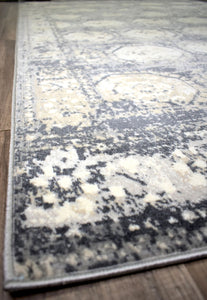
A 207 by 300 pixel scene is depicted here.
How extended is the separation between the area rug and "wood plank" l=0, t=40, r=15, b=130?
0.13ft

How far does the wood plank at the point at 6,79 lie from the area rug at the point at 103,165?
1.6 inches

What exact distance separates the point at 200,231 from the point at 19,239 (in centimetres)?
34

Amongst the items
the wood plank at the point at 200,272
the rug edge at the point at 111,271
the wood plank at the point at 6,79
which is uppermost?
the wood plank at the point at 6,79

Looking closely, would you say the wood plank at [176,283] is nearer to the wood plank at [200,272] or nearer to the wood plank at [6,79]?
the wood plank at [200,272]

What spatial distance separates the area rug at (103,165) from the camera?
16.7 inches

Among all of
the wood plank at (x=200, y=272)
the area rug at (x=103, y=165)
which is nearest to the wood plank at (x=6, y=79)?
the area rug at (x=103, y=165)

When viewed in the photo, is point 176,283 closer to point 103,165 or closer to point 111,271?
point 111,271

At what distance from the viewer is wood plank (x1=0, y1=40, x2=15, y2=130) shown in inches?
33.3

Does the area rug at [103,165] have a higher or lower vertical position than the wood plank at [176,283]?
higher

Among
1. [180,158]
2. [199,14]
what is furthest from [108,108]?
[199,14]

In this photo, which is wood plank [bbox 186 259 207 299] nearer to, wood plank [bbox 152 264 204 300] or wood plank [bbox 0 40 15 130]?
wood plank [bbox 152 264 204 300]

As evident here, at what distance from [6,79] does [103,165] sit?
2.52 ft

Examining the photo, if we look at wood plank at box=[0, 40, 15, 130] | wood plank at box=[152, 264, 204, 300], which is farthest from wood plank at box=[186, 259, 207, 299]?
wood plank at box=[0, 40, 15, 130]

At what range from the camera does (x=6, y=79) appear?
44.2 inches
